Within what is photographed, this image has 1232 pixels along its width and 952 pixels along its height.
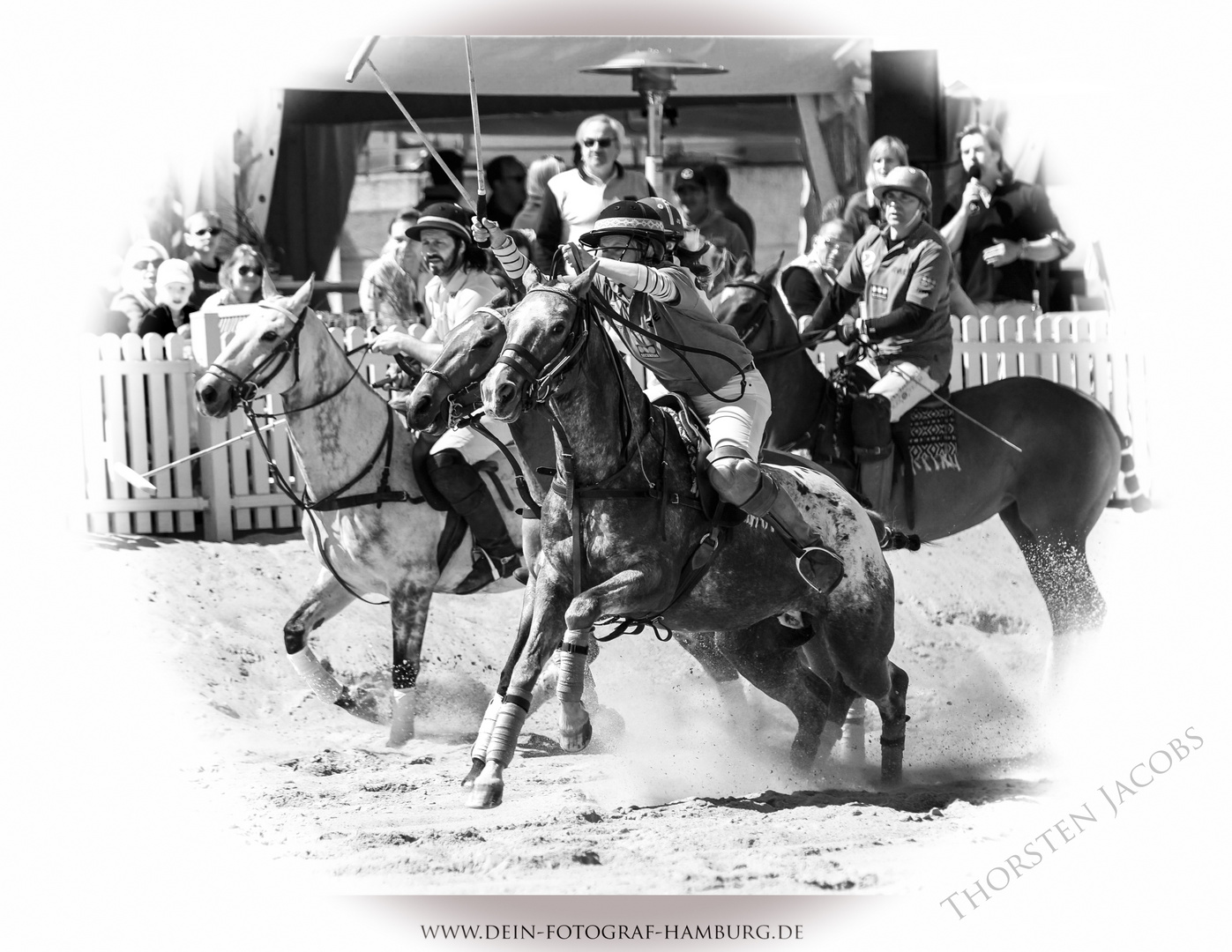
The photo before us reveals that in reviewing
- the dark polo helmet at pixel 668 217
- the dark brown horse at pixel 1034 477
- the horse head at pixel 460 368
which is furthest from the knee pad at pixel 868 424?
the horse head at pixel 460 368

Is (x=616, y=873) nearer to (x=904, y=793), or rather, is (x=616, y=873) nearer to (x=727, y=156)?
(x=904, y=793)

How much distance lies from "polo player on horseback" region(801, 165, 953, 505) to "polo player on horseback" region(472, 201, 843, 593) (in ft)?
7.26

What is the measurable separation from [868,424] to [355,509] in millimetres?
2823

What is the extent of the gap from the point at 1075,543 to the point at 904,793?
107 inches

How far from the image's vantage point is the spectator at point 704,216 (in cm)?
1077

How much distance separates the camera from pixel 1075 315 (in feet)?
38.8

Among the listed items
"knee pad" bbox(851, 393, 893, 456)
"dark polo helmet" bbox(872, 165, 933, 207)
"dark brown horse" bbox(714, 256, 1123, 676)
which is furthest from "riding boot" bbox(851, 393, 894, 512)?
"dark polo helmet" bbox(872, 165, 933, 207)

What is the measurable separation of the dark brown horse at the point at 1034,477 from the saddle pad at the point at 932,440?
0.14 feet

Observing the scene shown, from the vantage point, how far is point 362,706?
7.77 metres

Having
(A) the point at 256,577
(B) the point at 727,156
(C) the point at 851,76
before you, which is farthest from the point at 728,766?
(B) the point at 727,156

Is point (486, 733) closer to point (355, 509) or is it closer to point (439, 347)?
point (355, 509)

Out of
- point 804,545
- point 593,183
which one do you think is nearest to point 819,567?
point 804,545

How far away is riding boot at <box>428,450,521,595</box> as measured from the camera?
24.5 ft

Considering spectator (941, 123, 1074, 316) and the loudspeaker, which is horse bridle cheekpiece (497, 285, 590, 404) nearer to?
spectator (941, 123, 1074, 316)
